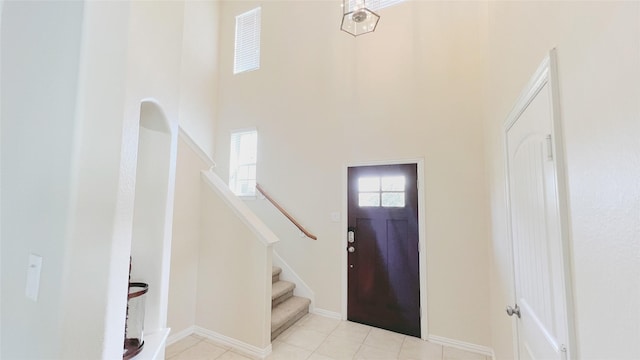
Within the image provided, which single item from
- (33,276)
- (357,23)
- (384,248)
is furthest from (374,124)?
(33,276)

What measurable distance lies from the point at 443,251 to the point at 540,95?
2.13 m

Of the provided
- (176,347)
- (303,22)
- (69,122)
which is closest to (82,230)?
(69,122)

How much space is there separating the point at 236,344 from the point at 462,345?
2.32 m

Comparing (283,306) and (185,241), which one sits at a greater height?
(185,241)

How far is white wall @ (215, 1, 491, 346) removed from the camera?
287 cm

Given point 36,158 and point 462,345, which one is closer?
point 36,158

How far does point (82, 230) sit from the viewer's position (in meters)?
0.71

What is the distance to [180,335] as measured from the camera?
2.76 m

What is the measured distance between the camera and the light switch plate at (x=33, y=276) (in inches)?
28.2

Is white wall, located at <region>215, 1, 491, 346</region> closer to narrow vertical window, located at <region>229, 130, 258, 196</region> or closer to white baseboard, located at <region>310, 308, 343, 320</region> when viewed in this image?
white baseboard, located at <region>310, 308, 343, 320</region>

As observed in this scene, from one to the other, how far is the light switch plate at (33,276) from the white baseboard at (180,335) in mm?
2397

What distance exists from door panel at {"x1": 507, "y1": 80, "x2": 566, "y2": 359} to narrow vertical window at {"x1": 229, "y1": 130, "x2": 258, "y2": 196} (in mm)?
3399

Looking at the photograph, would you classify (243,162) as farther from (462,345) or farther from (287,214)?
(462,345)

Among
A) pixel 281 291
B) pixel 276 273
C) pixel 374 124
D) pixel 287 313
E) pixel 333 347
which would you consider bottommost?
pixel 333 347
